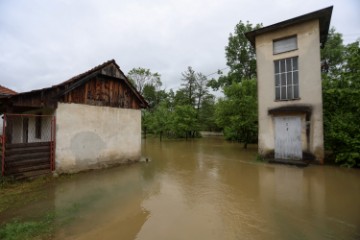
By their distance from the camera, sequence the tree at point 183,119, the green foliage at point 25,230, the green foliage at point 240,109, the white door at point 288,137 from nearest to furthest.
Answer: the green foliage at point 25,230 → the white door at point 288,137 → the green foliage at point 240,109 → the tree at point 183,119

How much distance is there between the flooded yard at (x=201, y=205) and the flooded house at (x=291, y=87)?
232 centimetres

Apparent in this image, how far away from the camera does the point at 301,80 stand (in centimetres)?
1096

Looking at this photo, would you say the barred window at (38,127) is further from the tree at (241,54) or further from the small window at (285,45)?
the tree at (241,54)

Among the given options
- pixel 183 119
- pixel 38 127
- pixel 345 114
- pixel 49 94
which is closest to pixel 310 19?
pixel 345 114

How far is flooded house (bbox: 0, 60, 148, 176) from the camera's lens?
300 inches

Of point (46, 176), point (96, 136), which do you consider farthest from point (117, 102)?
point (46, 176)

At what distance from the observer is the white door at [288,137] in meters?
10.9

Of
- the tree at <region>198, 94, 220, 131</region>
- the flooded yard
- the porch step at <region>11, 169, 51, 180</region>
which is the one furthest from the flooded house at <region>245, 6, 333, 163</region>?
the tree at <region>198, 94, 220, 131</region>

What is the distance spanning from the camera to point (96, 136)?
32.4ft

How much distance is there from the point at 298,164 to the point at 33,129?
14.5m

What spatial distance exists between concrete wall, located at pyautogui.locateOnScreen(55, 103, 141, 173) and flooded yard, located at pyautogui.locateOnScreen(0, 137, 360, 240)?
880mm

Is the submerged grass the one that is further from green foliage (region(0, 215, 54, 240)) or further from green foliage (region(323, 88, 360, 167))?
green foliage (region(323, 88, 360, 167))

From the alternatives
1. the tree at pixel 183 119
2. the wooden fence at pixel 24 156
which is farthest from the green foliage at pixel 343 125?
the tree at pixel 183 119

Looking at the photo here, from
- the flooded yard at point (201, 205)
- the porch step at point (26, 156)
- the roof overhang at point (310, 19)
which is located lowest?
the flooded yard at point (201, 205)
